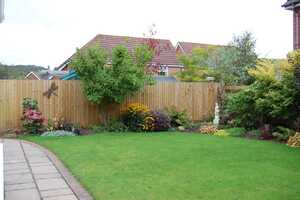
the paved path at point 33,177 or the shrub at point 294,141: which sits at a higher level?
the shrub at point 294,141

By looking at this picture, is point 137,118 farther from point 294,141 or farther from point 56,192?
point 56,192

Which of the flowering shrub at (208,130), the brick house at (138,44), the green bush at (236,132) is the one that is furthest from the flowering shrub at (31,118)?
the brick house at (138,44)

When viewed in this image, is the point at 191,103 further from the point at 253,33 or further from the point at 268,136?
the point at 253,33

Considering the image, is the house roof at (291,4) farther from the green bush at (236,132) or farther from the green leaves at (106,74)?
the green leaves at (106,74)

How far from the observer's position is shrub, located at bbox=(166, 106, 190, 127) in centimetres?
1675

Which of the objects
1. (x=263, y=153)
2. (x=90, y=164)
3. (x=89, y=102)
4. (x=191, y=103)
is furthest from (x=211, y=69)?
(x=90, y=164)

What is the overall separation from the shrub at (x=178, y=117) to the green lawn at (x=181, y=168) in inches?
164

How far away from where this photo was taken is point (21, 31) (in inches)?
893

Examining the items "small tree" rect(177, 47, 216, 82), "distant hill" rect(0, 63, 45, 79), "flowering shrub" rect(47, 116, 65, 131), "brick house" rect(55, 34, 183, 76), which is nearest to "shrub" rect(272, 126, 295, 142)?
"flowering shrub" rect(47, 116, 65, 131)

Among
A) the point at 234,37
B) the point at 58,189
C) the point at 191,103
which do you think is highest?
the point at 234,37

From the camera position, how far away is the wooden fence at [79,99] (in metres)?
15.0

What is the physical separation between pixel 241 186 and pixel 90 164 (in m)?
3.29

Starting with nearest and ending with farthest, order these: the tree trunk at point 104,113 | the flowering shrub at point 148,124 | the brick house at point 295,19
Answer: the brick house at point 295,19
the flowering shrub at point 148,124
the tree trunk at point 104,113

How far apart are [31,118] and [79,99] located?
7.88 feet
